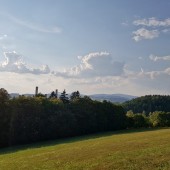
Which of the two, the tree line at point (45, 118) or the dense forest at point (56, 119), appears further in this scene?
the dense forest at point (56, 119)

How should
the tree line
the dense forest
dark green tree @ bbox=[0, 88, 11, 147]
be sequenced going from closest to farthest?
1. dark green tree @ bbox=[0, 88, 11, 147]
2. the tree line
3. the dense forest

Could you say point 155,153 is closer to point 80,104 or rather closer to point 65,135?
point 65,135

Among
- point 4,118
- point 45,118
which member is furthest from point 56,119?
point 4,118

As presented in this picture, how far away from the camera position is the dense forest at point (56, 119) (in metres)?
87.8

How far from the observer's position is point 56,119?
9594 cm

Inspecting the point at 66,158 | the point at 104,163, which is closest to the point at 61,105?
the point at 66,158

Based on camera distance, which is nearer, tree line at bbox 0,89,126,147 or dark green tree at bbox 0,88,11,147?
dark green tree at bbox 0,88,11,147

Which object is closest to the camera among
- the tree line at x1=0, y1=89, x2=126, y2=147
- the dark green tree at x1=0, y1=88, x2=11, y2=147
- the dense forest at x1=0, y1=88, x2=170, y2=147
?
the dark green tree at x1=0, y1=88, x2=11, y2=147

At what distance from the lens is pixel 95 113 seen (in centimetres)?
11212

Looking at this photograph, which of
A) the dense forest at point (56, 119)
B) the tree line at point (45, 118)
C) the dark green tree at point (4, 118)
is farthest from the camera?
the dense forest at point (56, 119)

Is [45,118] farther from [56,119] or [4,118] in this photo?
[4,118]

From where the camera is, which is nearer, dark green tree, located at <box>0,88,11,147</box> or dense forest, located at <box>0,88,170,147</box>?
dark green tree, located at <box>0,88,11,147</box>

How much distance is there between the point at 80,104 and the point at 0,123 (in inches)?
1156

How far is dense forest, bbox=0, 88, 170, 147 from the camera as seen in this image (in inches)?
3457
